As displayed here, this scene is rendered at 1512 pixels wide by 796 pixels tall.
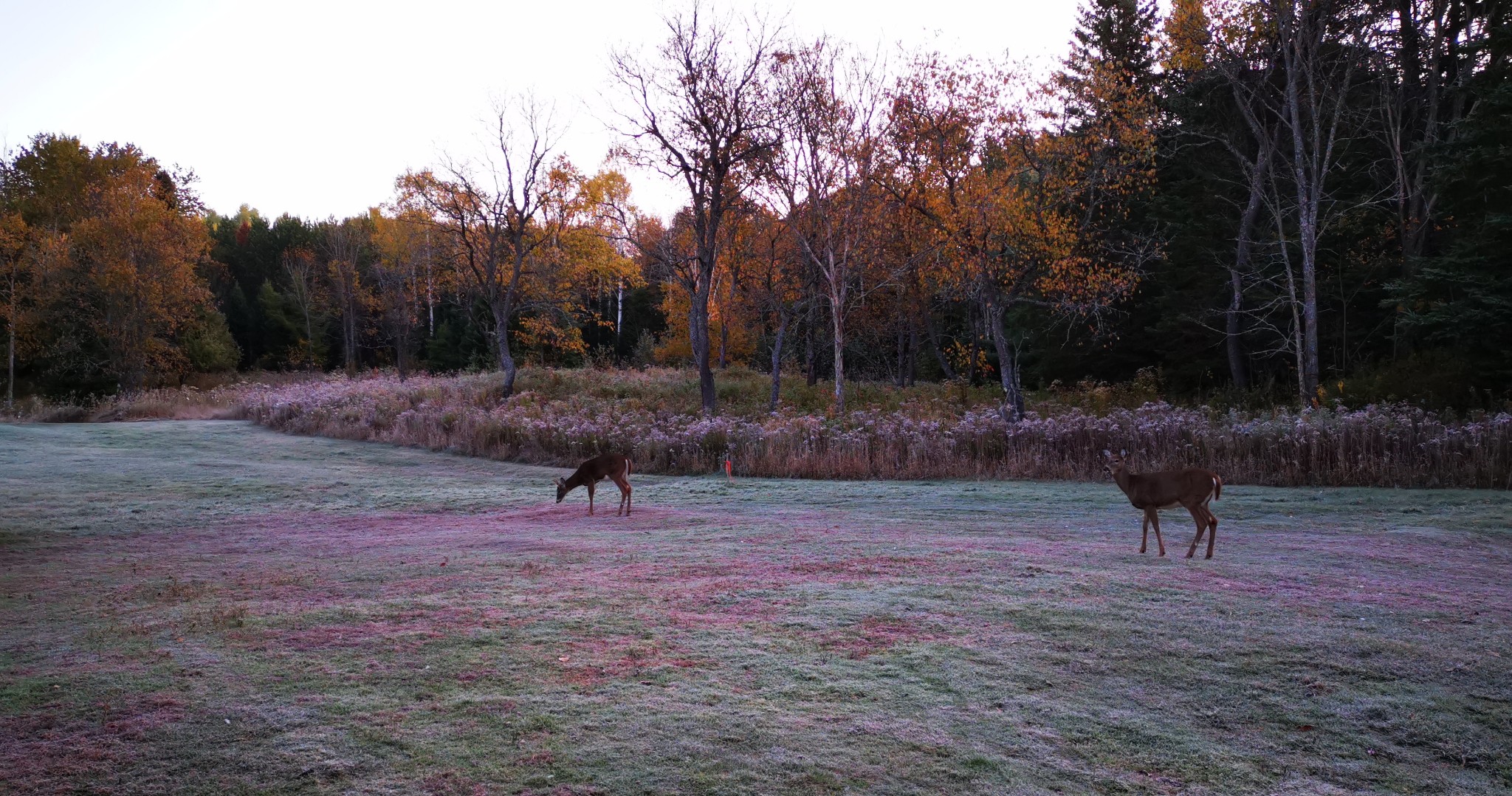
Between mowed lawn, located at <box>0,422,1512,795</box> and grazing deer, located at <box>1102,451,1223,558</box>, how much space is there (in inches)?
12.5

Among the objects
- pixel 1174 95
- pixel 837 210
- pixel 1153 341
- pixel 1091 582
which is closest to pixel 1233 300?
pixel 1153 341

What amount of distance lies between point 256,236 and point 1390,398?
76928 mm

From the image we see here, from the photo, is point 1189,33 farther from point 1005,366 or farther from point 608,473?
point 608,473

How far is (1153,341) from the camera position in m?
29.6

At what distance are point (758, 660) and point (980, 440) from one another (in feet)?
37.3

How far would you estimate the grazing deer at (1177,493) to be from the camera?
6949 mm

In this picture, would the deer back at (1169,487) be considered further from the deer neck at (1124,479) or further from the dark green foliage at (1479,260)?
the dark green foliage at (1479,260)

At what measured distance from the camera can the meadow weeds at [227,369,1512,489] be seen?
1206 cm

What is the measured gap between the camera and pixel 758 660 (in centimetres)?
443

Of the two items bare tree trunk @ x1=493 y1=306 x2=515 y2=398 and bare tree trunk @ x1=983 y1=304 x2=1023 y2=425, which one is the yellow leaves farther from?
bare tree trunk @ x1=493 y1=306 x2=515 y2=398

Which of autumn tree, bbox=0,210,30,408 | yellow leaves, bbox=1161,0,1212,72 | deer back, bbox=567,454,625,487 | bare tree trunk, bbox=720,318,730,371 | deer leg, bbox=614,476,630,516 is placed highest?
yellow leaves, bbox=1161,0,1212,72

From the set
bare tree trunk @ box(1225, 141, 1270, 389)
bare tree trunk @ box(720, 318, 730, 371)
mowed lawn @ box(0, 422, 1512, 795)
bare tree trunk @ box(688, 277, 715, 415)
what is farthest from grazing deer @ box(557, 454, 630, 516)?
bare tree trunk @ box(720, 318, 730, 371)

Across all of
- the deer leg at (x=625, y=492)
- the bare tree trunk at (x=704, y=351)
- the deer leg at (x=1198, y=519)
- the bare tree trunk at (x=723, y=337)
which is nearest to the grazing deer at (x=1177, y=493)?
the deer leg at (x=1198, y=519)

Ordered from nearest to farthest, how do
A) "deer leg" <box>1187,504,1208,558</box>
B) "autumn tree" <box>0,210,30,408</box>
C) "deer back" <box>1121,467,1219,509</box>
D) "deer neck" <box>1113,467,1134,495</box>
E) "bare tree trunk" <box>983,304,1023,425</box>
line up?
"deer back" <box>1121,467,1219,509</box>
"deer leg" <box>1187,504,1208,558</box>
"deer neck" <box>1113,467,1134,495</box>
"bare tree trunk" <box>983,304,1023,425</box>
"autumn tree" <box>0,210,30,408</box>
